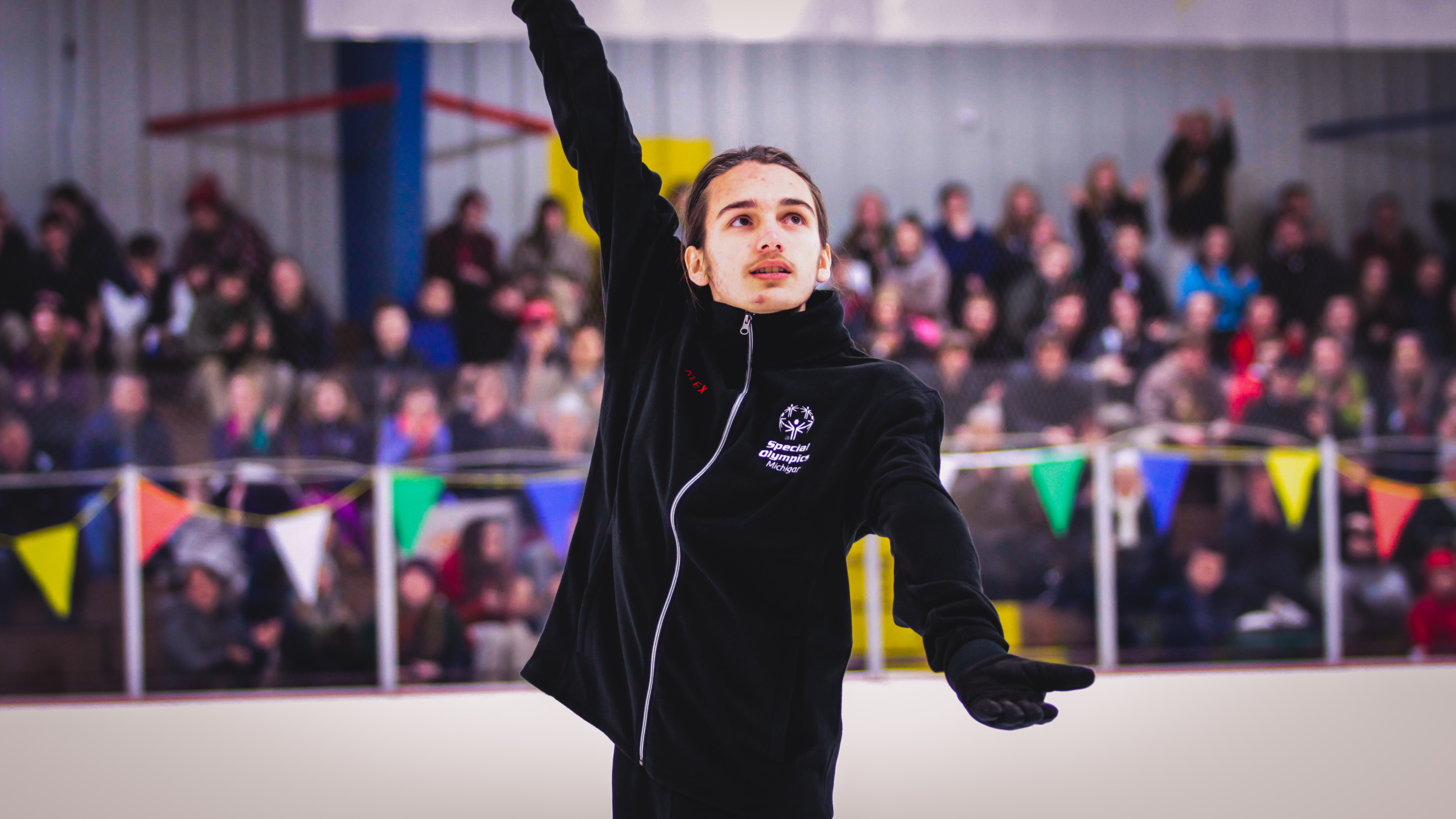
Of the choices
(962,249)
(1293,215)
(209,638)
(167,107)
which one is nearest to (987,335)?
(962,249)

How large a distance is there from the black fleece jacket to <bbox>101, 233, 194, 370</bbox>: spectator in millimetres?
4552

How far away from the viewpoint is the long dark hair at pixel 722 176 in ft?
5.14

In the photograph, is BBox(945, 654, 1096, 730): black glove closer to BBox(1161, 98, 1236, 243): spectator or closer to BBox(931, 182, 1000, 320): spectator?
BBox(931, 182, 1000, 320): spectator

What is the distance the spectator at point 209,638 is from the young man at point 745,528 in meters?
3.38

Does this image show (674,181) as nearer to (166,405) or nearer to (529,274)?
(529,274)

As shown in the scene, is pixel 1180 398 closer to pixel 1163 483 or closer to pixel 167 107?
pixel 1163 483

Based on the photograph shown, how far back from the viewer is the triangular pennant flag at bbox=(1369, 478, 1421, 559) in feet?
16.1

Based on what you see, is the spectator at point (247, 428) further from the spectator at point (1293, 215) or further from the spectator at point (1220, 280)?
the spectator at point (1293, 215)

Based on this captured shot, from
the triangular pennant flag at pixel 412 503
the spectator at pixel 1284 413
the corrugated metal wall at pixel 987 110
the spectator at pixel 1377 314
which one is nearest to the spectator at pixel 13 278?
the corrugated metal wall at pixel 987 110

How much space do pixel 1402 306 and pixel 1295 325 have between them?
519mm

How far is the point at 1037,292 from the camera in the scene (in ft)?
19.9

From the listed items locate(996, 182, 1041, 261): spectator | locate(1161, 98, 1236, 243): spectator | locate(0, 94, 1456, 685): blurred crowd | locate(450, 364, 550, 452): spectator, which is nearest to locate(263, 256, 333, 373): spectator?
locate(0, 94, 1456, 685): blurred crowd

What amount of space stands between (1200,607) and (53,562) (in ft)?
13.8

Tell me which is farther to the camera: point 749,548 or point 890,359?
point 890,359
